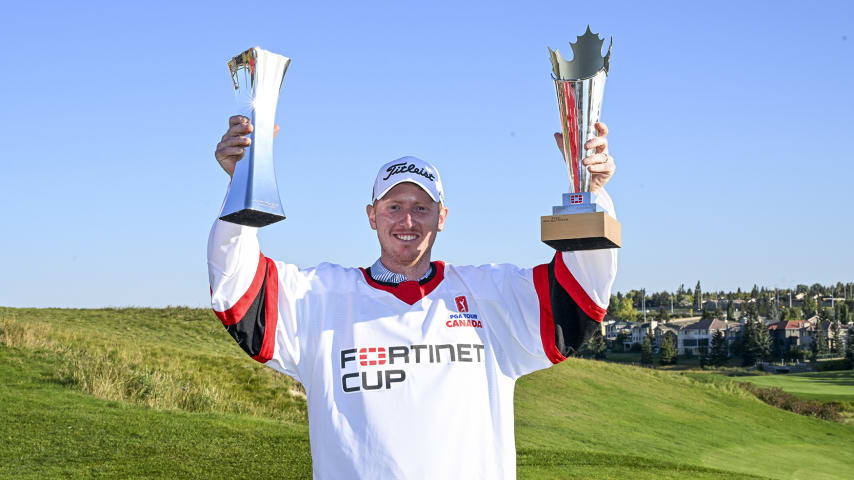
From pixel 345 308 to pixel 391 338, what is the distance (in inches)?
9.1

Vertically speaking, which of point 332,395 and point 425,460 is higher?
point 332,395

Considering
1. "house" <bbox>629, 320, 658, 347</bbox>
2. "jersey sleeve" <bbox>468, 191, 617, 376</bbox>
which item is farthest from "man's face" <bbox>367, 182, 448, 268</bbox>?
"house" <bbox>629, 320, 658, 347</bbox>

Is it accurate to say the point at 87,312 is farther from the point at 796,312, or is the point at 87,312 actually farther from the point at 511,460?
the point at 796,312

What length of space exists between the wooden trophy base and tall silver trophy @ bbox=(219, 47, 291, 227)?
97cm

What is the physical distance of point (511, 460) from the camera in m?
3.23

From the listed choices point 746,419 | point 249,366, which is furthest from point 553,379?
point 249,366

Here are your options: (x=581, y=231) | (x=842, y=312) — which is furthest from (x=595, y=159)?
(x=842, y=312)

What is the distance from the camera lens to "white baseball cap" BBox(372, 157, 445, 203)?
10.8 feet

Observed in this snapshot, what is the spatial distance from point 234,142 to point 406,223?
2.44 feet

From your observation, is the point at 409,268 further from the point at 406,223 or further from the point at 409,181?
the point at 409,181

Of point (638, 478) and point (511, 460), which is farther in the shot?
point (638, 478)

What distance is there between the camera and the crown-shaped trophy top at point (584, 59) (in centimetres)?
322

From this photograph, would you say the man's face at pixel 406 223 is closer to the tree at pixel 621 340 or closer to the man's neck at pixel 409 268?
the man's neck at pixel 409 268

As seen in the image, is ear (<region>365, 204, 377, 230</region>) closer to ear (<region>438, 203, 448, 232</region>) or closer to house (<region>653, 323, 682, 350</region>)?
ear (<region>438, 203, 448, 232</region>)
